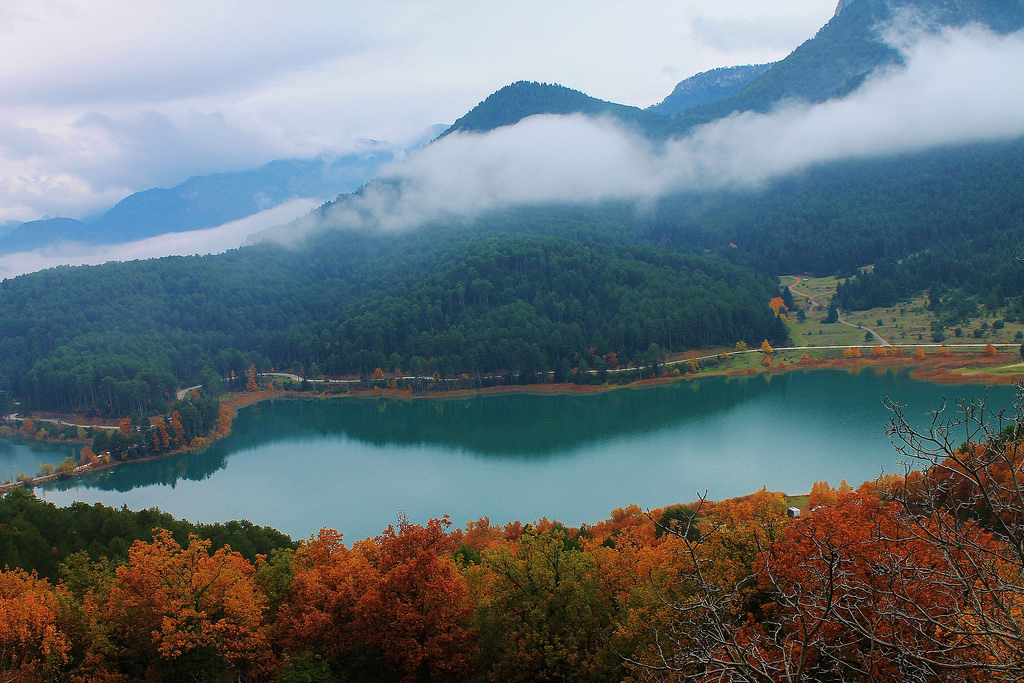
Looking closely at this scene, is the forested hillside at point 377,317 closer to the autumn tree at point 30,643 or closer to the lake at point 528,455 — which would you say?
the lake at point 528,455

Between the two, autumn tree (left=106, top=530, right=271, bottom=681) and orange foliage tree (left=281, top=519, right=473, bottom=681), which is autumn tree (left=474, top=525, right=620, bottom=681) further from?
autumn tree (left=106, top=530, right=271, bottom=681)

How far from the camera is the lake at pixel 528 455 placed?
3744 cm

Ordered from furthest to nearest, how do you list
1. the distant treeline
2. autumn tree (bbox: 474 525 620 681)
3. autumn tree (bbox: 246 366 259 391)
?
autumn tree (bbox: 246 366 259 391)
the distant treeline
autumn tree (bbox: 474 525 620 681)

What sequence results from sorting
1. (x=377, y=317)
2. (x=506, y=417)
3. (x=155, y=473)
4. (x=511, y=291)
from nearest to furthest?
(x=155, y=473) → (x=506, y=417) → (x=377, y=317) → (x=511, y=291)

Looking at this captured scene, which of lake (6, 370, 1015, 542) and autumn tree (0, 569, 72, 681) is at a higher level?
autumn tree (0, 569, 72, 681)

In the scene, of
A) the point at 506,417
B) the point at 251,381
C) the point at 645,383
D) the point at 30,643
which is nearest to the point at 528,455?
the point at 506,417

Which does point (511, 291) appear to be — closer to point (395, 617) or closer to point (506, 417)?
point (506, 417)

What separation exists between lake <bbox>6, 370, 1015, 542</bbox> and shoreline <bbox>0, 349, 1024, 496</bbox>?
4.53 ft

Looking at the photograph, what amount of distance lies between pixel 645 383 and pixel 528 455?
893 inches

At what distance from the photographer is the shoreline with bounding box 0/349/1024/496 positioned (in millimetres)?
53425

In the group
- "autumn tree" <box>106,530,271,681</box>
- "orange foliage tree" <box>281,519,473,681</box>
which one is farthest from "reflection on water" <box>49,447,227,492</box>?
"orange foliage tree" <box>281,519,473,681</box>

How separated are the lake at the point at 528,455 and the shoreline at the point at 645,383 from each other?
1.38 meters

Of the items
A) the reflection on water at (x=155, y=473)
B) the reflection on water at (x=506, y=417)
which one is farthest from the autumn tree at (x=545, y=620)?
the reflection on water at (x=155, y=473)

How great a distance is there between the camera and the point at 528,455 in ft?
154
